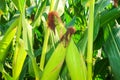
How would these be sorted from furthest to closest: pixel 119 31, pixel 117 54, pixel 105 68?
1. pixel 105 68
2. pixel 119 31
3. pixel 117 54

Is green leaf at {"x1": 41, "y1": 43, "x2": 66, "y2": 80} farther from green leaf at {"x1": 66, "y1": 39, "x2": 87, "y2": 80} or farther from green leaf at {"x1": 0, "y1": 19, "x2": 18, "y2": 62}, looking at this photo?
green leaf at {"x1": 0, "y1": 19, "x2": 18, "y2": 62}

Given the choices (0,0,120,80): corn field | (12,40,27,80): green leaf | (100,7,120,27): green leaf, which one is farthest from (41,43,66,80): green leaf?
(100,7,120,27): green leaf

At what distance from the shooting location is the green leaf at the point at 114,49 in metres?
1.03

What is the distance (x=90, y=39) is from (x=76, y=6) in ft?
3.15

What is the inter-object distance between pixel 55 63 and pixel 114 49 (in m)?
0.41

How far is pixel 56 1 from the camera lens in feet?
3.08

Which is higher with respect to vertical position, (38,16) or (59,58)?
(38,16)

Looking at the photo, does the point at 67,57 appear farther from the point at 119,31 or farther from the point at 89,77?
the point at 119,31

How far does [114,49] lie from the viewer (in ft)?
3.78

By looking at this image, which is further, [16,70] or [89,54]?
[16,70]

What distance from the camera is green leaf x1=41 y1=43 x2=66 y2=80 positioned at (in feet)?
2.60

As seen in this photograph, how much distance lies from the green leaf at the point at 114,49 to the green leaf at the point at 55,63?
29 cm

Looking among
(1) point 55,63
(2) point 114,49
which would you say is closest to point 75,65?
(1) point 55,63

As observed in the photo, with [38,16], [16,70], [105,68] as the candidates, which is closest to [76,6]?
[105,68]
